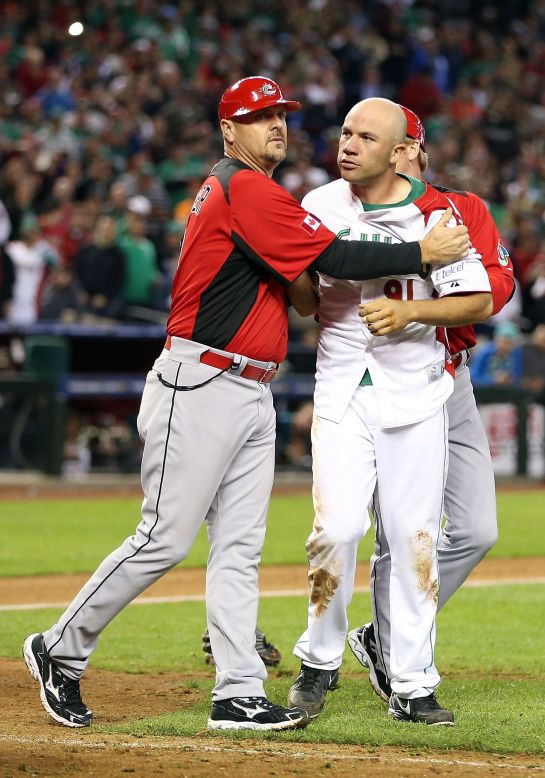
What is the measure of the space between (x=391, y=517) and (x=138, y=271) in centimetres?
1055

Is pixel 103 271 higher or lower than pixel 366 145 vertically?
lower

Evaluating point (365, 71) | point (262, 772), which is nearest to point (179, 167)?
point (365, 71)

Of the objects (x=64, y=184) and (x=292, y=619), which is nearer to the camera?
(x=292, y=619)

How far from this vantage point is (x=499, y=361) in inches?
634

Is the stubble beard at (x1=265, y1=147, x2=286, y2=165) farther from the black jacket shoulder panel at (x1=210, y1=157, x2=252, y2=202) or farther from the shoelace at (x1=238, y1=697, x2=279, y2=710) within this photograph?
the shoelace at (x1=238, y1=697, x2=279, y2=710)

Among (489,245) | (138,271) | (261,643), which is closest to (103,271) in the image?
(138,271)

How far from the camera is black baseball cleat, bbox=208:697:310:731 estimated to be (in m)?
4.70

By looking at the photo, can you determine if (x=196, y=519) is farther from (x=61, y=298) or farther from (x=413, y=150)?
(x=61, y=298)

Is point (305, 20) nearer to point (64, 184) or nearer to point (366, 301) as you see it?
point (64, 184)

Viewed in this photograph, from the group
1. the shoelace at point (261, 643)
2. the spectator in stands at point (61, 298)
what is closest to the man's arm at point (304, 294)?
the shoelace at point (261, 643)

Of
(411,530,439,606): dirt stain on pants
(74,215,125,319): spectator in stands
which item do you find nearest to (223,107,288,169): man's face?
(411,530,439,606): dirt stain on pants

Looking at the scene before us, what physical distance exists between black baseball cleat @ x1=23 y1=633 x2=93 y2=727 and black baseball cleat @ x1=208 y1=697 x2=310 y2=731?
477mm

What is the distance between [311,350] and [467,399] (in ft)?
33.1

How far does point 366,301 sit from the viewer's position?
4.98 metres
